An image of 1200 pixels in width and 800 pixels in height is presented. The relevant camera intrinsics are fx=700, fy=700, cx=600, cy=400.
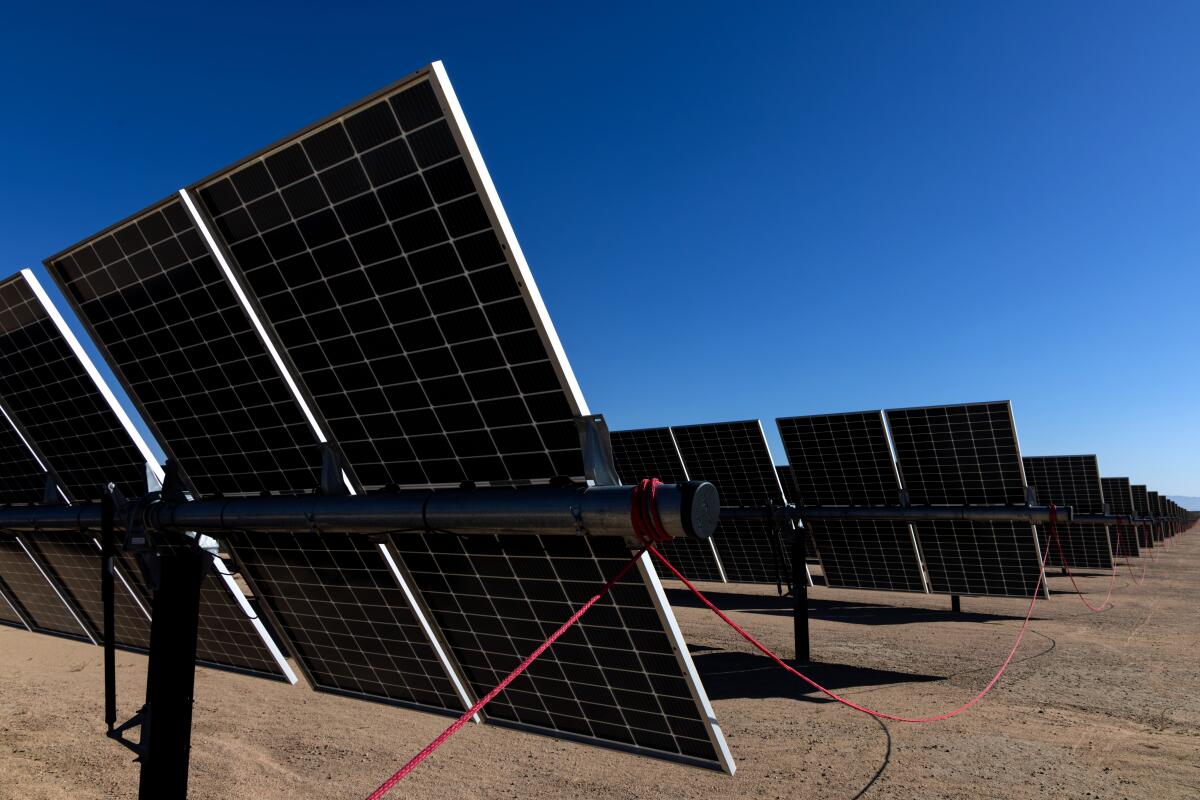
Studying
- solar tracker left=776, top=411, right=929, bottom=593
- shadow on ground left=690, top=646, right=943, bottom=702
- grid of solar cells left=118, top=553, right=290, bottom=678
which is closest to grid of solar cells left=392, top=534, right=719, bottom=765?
grid of solar cells left=118, top=553, right=290, bottom=678

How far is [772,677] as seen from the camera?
52.6 ft

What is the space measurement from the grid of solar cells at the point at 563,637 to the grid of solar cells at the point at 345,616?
556 mm

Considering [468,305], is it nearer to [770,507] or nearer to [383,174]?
[383,174]

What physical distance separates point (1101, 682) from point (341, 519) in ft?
55.3

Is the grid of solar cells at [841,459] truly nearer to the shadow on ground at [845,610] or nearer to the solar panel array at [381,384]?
the shadow on ground at [845,610]

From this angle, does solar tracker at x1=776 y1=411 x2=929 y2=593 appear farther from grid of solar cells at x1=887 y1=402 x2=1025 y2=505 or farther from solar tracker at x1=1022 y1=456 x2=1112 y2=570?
solar tracker at x1=1022 y1=456 x2=1112 y2=570

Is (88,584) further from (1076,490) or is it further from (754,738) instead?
(1076,490)

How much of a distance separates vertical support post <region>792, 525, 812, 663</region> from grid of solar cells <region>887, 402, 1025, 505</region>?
509cm

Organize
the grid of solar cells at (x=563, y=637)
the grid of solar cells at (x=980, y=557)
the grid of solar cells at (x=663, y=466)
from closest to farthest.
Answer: the grid of solar cells at (x=563, y=637), the grid of solar cells at (x=980, y=557), the grid of solar cells at (x=663, y=466)

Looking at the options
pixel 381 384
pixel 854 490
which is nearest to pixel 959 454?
pixel 854 490

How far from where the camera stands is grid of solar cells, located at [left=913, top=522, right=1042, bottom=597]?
20250mm

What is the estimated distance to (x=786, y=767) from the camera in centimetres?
1056

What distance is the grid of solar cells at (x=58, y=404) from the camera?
1034cm

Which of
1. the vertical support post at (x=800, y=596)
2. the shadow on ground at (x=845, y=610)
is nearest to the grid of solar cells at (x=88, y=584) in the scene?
the vertical support post at (x=800, y=596)
